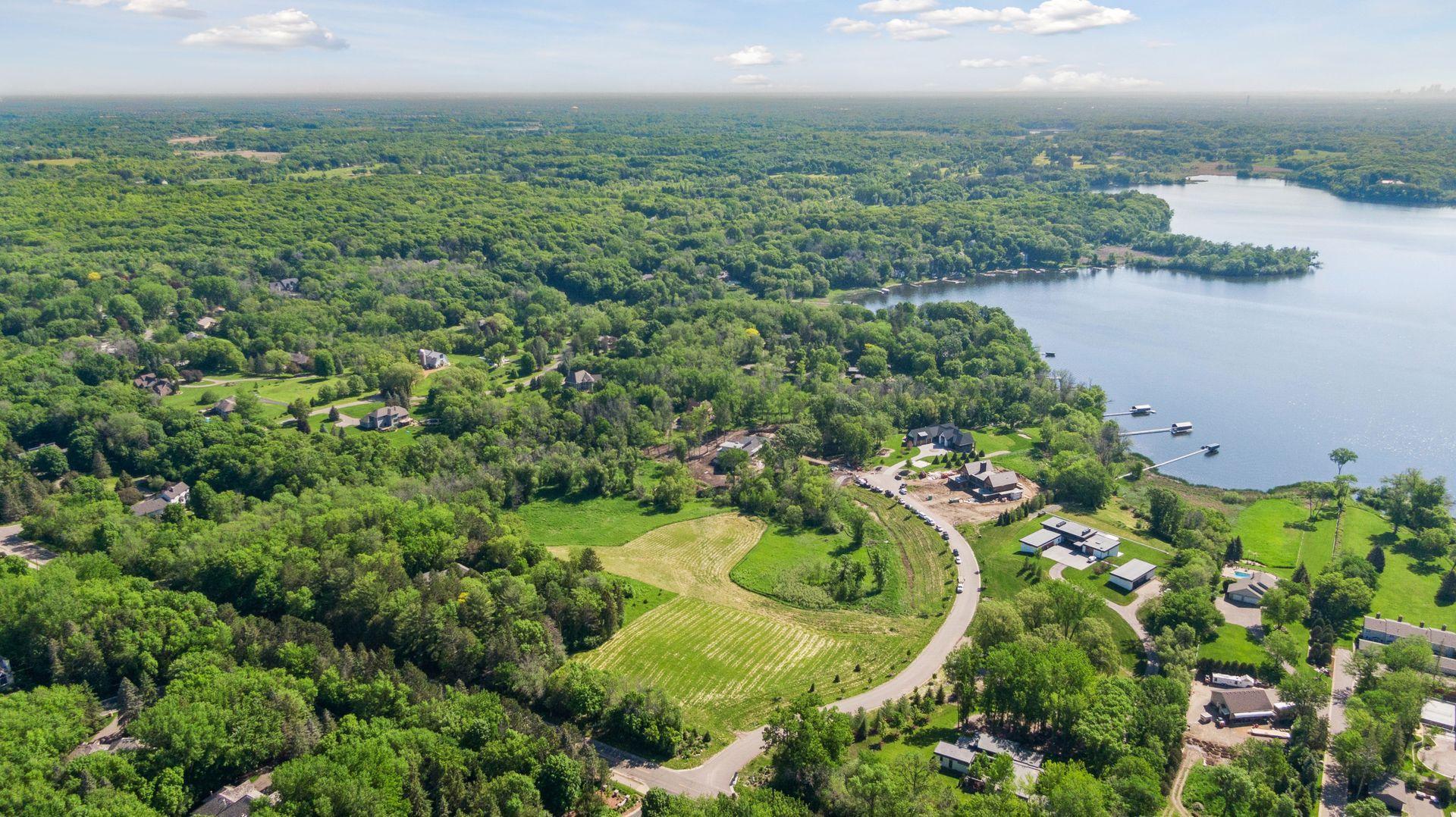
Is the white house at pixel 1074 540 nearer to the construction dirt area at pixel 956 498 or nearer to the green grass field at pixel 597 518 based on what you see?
the construction dirt area at pixel 956 498

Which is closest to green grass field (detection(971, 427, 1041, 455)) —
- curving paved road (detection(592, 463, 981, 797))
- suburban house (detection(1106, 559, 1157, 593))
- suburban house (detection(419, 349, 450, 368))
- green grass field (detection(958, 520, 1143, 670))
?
green grass field (detection(958, 520, 1143, 670))

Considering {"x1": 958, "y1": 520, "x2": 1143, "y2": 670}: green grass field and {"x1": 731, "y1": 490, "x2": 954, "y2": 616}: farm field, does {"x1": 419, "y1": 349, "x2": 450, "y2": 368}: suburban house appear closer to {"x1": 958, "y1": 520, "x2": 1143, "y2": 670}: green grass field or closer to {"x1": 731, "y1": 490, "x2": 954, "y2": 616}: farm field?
{"x1": 731, "y1": 490, "x2": 954, "y2": 616}: farm field

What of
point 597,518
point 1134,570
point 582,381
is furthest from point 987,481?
point 582,381

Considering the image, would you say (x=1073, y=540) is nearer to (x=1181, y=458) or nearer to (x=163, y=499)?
(x=1181, y=458)

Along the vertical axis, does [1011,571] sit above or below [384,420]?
below

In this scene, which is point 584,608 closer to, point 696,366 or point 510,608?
point 510,608

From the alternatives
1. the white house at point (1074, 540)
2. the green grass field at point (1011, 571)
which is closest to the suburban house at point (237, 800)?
the green grass field at point (1011, 571)
